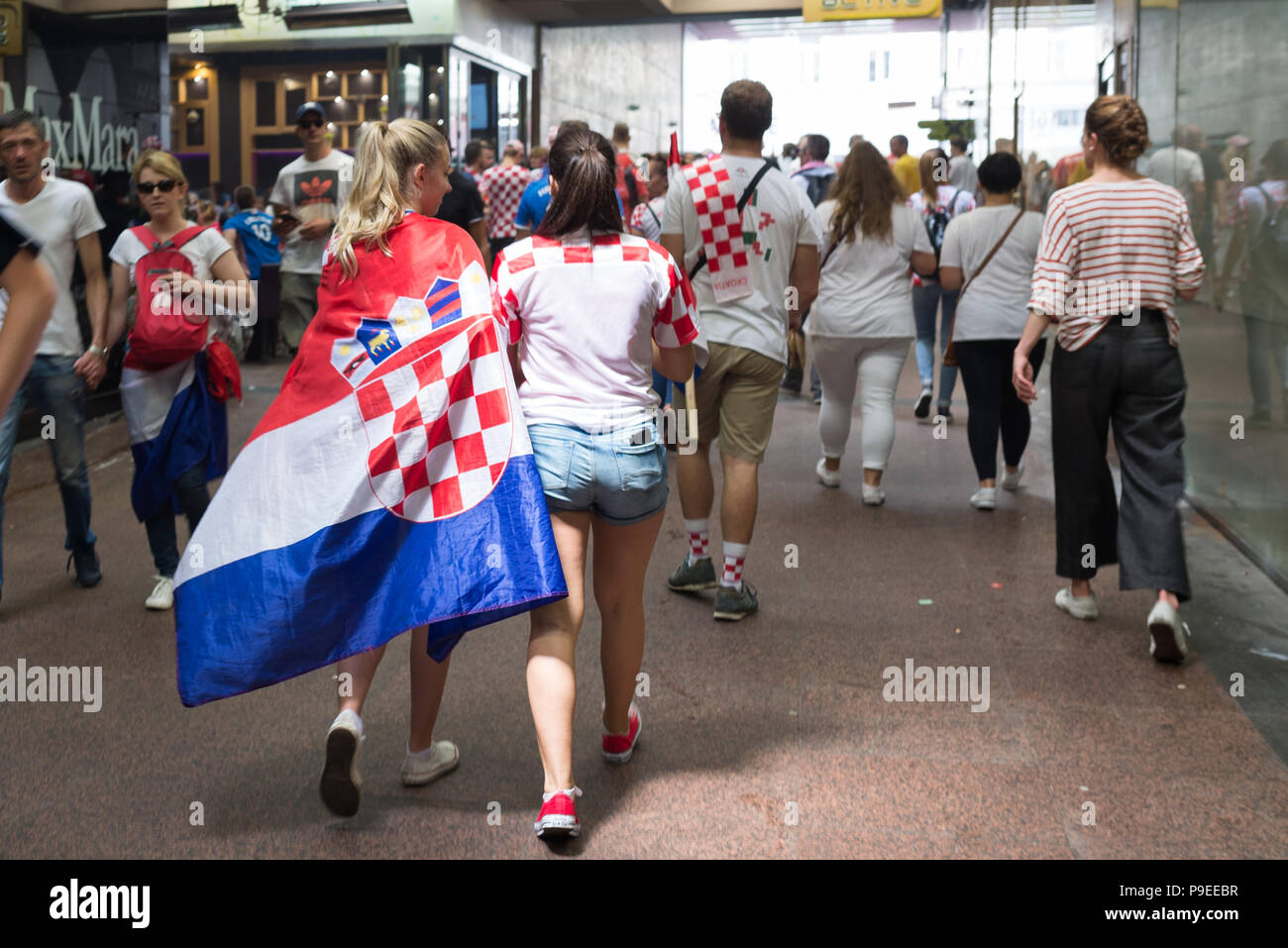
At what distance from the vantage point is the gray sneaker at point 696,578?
587 cm

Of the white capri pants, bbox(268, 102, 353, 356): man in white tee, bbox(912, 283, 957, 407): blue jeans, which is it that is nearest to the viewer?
the white capri pants

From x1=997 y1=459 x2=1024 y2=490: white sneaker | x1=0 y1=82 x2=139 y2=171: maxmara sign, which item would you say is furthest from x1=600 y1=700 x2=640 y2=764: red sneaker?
x1=0 y1=82 x2=139 y2=171: maxmara sign

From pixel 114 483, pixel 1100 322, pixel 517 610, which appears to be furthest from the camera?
pixel 114 483

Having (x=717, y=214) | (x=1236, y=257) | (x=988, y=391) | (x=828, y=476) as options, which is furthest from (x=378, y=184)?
(x=828, y=476)

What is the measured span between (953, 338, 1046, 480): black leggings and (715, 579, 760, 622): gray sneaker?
2.30 meters

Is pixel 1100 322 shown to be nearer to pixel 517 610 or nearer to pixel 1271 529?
pixel 1271 529

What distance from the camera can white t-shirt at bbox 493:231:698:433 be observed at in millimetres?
3441

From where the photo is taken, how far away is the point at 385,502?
3.31 m

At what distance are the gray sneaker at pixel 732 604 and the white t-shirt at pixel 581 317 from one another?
2.07 metres

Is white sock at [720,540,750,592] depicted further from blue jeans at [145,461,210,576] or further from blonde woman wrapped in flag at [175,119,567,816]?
blonde woman wrapped in flag at [175,119,567,816]

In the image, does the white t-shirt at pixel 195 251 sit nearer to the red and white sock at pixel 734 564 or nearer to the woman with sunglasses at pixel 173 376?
the woman with sunglasses at pixel 173 376

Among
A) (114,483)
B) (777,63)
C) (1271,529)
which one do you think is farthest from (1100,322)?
(777,63)

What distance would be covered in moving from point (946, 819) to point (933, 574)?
2.67m

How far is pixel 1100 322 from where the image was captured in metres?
5.00
